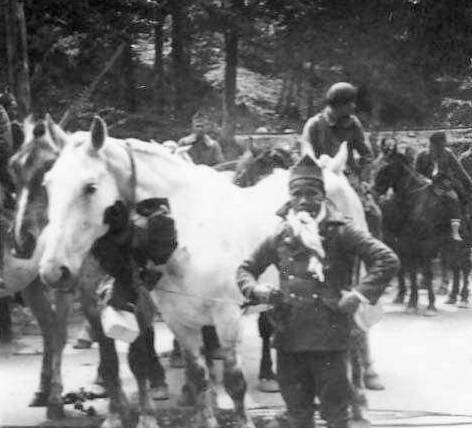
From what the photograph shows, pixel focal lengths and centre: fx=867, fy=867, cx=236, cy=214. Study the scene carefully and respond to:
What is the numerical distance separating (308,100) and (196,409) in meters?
15.4

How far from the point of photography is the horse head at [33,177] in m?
6.05

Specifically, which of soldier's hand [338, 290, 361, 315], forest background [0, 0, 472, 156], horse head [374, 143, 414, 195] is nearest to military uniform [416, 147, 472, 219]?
horse head [374, 143, 414, 195]

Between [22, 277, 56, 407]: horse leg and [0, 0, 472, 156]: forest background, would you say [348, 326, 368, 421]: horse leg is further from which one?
[0, 0, 472, 156]: forest background

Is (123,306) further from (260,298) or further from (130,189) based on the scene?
(260,298)

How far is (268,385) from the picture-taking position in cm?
743

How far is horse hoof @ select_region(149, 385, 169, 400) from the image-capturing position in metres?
7.07

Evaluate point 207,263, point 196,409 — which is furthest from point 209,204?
point 196,409

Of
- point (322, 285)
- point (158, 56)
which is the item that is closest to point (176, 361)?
point (322, 285)

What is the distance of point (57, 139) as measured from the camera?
19.9 feet

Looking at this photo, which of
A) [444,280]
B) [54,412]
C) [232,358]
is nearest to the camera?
[232,358]

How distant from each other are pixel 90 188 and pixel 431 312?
7.09 meters

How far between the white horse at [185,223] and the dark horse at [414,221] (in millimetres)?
6007

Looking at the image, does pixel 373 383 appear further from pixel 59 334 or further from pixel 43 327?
pixel 43 327

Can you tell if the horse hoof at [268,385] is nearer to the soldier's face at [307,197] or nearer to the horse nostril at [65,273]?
the horse nostril at [65,273]
